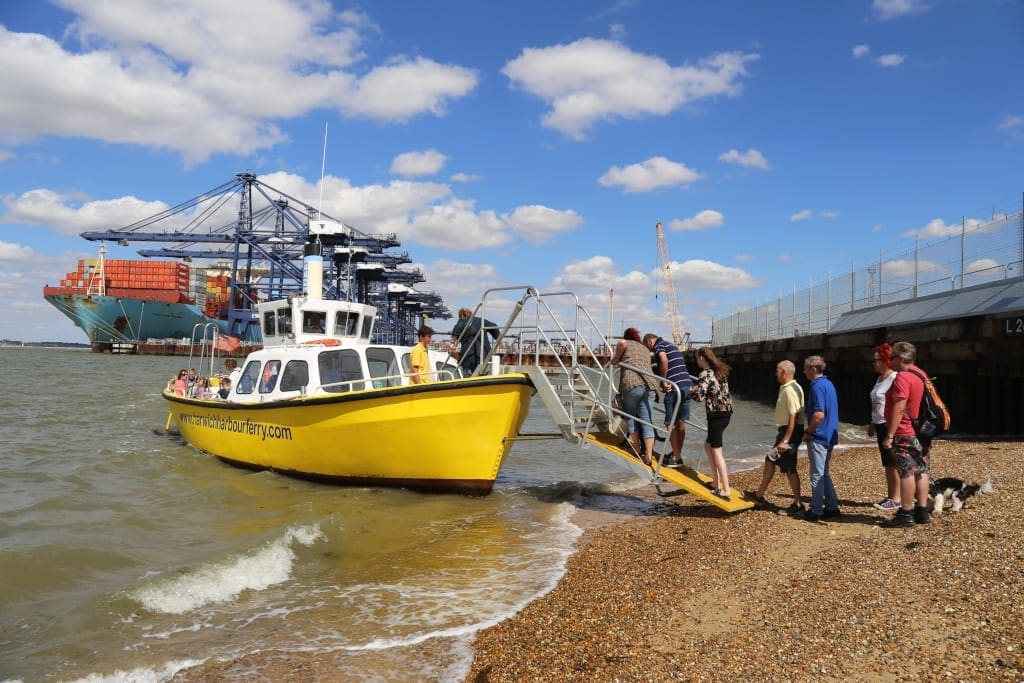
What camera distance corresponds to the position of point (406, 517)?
867cm

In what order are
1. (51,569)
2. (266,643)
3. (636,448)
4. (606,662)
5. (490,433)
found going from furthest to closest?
(490,433) < (636,448) < (51,569) < (266,643) < (606,662)

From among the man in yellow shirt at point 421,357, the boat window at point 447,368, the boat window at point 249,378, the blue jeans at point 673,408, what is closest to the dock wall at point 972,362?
the blue jeans at point 673,408

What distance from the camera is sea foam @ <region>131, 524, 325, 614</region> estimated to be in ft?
19.4

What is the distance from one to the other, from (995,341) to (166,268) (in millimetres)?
94522

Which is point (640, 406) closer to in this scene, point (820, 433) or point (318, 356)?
point (820, 433)

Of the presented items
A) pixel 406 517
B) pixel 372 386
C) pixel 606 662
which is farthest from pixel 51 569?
pixel 606 662

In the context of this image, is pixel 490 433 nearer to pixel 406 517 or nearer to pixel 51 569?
pixel 406 517

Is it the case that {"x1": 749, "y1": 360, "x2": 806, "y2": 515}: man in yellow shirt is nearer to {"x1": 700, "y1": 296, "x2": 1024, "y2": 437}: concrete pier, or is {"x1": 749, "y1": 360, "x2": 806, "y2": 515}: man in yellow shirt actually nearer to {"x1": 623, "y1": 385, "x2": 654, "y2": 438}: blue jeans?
{"x1": 623, "y1": 385, "x2": 654, "y2": 438}: blue jeans

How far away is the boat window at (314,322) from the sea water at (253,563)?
2488 mm

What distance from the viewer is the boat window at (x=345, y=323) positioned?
38.4 feet

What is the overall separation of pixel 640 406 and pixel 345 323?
5731mm

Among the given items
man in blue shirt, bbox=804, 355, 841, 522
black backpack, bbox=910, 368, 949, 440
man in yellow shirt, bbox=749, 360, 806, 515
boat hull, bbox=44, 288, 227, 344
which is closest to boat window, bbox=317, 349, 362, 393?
man in yellow shirt, bbox=749, 360, 806, 515

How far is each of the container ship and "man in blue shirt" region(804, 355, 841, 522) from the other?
7605 centimetres

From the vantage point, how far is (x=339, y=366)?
35.4 ft
